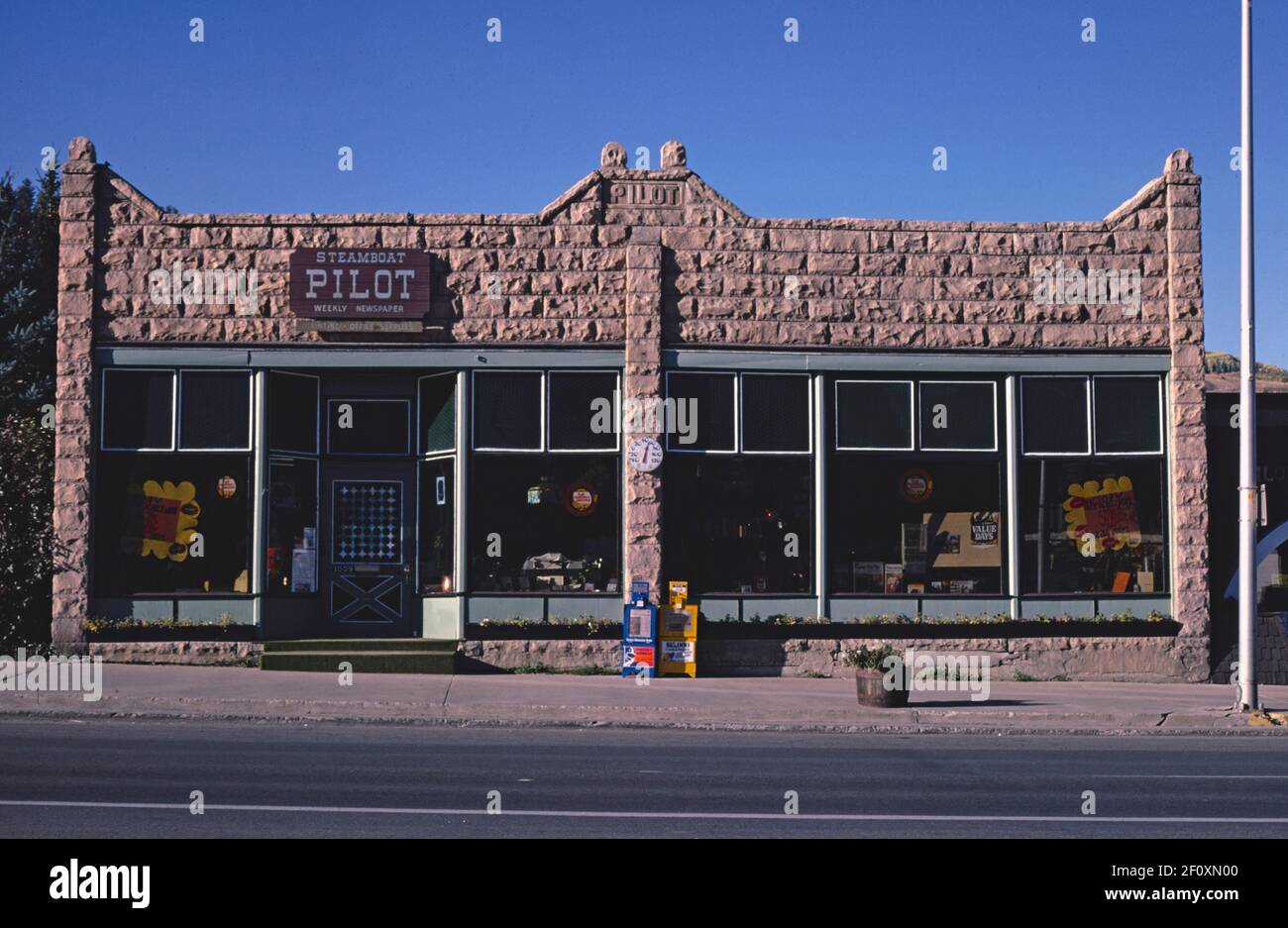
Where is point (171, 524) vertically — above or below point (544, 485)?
below

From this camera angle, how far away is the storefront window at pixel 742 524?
20797mm

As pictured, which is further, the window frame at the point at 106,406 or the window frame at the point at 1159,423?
the window frame at the point at 1159,423

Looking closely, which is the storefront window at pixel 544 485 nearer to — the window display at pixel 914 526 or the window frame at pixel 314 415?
the window frame at pixel 314 415

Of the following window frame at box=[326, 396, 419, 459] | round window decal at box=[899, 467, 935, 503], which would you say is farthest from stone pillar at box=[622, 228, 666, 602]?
round window decal at box=[899, 467, 935, 503]

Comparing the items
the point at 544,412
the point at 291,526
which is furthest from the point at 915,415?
the point at 291,526

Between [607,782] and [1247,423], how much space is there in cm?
1094

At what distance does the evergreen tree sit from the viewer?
2005 cm

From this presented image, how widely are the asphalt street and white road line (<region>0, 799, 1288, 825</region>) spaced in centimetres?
2

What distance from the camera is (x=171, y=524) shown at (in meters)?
20.5

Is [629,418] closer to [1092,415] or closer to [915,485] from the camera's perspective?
Answer: [915,485]

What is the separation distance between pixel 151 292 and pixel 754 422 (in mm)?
9403

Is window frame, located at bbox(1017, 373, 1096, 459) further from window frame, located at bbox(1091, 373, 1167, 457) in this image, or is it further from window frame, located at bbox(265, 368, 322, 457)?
window frame, located at bbox(265, 368, 322, 457)

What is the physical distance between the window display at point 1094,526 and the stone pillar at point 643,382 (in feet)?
19.0

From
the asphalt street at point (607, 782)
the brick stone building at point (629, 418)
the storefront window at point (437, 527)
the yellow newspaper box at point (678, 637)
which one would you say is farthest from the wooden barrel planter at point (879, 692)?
the storefront window at point (437, 527)
